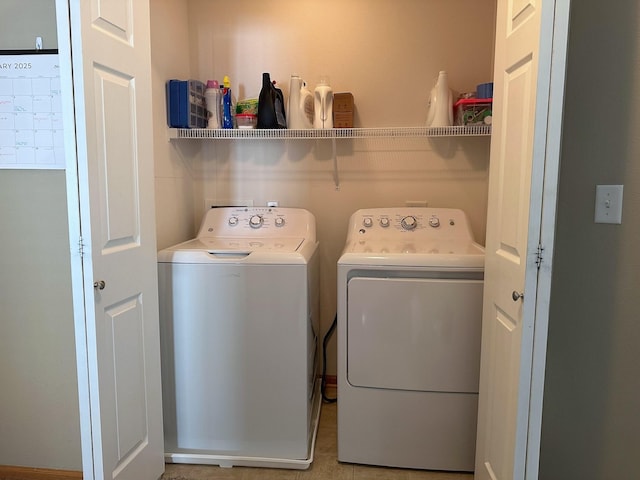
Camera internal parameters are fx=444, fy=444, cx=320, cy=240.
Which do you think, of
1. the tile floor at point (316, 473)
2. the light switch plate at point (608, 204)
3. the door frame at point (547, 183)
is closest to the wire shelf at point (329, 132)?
the light switch plate at point (608, 204)

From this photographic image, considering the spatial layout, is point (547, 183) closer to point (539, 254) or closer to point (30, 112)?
point (539, 254)

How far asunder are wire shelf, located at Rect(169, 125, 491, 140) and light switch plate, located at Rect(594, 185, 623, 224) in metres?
0.83

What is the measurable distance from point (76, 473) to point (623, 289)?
207cm

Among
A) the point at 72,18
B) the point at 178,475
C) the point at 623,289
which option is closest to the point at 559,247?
the point at 623,289

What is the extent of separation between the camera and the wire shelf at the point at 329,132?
2.08m

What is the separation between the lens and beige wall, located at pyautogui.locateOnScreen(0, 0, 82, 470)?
62.1 inches

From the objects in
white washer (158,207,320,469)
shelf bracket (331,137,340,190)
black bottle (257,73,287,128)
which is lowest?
white washer (158,207,320,469)

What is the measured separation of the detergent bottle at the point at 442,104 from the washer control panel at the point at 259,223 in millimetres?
786

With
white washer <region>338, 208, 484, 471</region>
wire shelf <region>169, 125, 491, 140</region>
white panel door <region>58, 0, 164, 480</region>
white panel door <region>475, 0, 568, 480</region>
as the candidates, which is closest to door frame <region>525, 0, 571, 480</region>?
white panel door <region>475, 0, 568, 480</region>

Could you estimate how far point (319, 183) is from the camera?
2475 millimetres

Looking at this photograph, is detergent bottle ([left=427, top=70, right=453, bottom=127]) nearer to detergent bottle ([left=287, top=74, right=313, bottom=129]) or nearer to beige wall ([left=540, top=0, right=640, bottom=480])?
detergent bottle ([left=287, top=74, right=313, bottom=129])

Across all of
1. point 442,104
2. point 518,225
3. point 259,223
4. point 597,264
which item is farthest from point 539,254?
point 259,223

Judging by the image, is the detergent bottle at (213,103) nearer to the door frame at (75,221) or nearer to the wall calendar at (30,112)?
the wall calendar at (30,112)

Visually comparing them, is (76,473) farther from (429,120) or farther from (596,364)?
(429,120)
